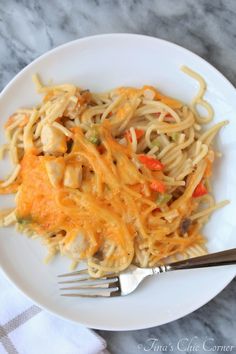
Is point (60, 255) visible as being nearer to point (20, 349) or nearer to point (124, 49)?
point (20, 349)

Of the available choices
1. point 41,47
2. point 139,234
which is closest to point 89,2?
point 41,47

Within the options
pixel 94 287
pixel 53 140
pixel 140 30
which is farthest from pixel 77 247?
pixel 140 30

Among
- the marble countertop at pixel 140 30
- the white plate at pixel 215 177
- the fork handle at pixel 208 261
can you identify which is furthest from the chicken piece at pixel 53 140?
the fork handle at pixel 208 261

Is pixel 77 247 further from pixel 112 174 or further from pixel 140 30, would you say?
pixel 140 30

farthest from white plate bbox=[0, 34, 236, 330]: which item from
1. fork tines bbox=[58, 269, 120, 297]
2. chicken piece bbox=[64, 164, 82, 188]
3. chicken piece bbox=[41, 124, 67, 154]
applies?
chicken piece bbox=[64, 164, 82, 188]

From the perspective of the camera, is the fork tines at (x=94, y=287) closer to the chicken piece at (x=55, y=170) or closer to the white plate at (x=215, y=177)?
the white plate at (x=215, y=177)

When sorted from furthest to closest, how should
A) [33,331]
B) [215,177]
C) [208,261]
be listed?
1. [33,331]
2. [215,177]
3. [208,261]

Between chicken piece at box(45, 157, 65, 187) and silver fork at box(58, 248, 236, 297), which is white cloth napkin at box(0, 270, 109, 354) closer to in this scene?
silver fork at box(58, 248, 236, 297)

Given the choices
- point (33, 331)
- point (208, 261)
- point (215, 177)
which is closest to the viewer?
point (208, 261)
